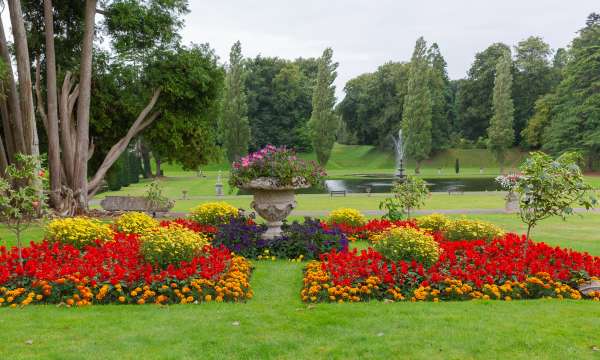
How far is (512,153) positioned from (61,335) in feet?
194

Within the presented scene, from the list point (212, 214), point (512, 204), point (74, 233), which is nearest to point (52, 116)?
point (212, 214)

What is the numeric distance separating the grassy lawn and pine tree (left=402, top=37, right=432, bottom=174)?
146 ft

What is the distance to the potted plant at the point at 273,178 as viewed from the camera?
30.8 feet

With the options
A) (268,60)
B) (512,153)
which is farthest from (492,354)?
(268,60)

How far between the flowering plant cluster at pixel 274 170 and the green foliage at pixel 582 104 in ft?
135

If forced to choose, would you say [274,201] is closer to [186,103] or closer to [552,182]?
[552,182]

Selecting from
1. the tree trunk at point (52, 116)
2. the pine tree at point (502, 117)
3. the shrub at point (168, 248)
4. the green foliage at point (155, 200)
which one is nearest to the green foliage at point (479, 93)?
the pine tree at point (502, 117)

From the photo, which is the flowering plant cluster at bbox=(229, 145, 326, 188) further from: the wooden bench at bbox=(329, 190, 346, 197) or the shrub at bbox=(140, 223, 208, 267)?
the wooden bench at bbox=(329, 190, 346, 197)

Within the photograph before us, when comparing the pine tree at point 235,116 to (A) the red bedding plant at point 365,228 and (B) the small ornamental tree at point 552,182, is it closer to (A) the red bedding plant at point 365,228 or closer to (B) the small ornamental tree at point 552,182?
(A) the red bedding plant at point 365,228

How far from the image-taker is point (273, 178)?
939cm

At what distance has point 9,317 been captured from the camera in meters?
5.59

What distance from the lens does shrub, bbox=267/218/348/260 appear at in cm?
928

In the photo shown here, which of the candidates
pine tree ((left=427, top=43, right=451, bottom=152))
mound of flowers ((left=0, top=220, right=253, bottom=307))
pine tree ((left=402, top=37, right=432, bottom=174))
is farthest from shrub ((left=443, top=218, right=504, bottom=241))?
pine tree ((left=427, top=43, right=451, bottom=152))

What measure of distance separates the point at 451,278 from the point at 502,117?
156 ft
